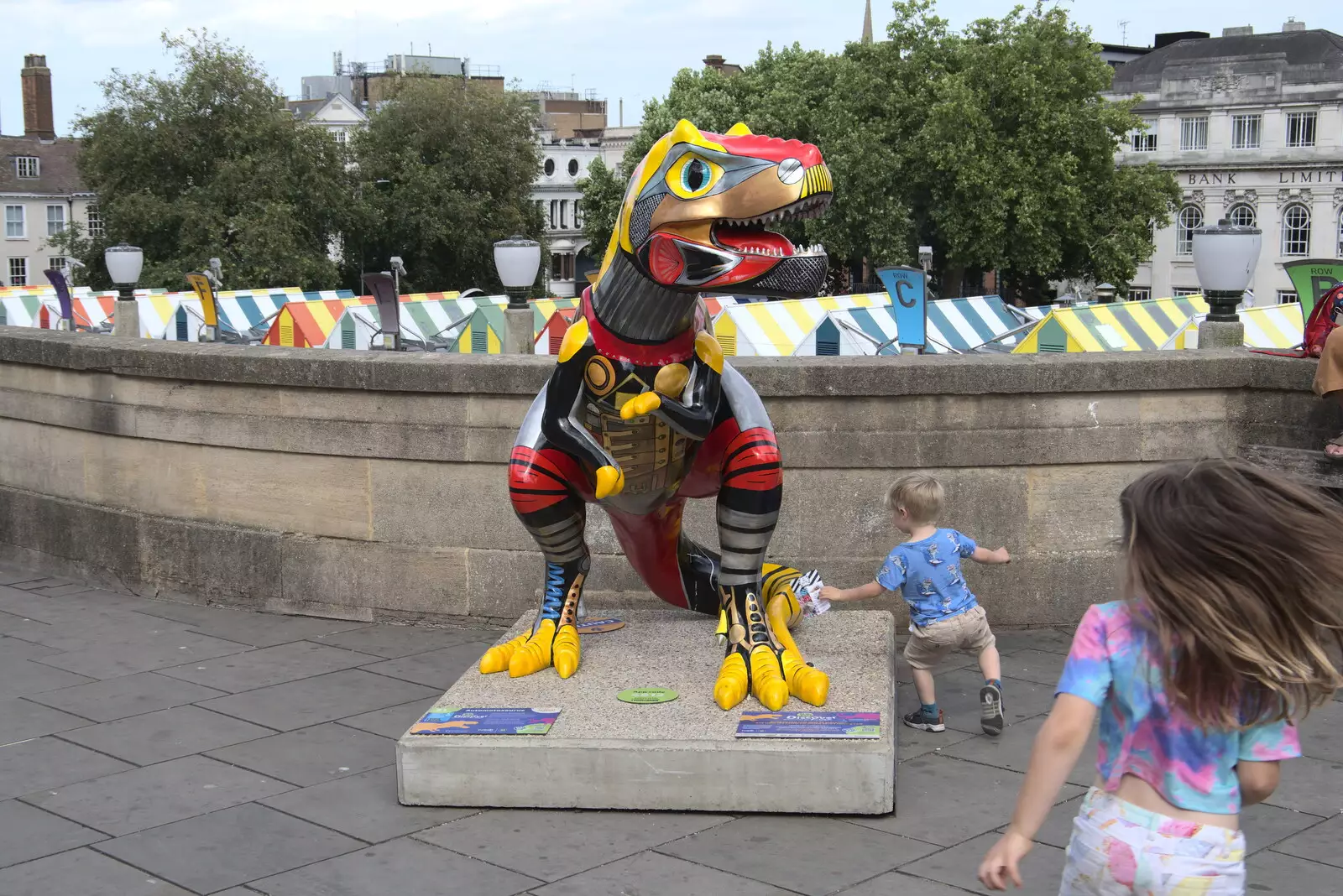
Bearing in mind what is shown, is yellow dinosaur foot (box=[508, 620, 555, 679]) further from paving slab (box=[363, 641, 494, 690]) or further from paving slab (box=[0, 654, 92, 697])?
paving slab (box=[0, 654, 92, 697])

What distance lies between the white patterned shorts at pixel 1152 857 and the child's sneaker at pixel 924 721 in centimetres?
323

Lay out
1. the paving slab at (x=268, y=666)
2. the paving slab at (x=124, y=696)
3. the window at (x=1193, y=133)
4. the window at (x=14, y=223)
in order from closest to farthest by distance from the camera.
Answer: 1. the paving slab at (x=124, y=696)
2. the paving slab at (x=268, y=666)
3. the window at (x=1193, y=133)
4. the window at (x=14, y=223)

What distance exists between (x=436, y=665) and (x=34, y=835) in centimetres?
242

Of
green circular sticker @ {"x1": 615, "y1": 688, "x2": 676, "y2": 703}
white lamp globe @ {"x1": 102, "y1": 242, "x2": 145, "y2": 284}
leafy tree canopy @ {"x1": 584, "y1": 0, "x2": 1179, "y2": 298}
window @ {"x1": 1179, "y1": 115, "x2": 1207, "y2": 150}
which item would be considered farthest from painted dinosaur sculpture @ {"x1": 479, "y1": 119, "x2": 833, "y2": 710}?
window @ {"x1": 1179, "y1": 115, "x2": 1207, "y2": 150}

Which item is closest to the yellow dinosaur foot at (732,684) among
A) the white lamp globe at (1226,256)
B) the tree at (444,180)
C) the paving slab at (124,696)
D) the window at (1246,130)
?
the paving slab at (124,696)

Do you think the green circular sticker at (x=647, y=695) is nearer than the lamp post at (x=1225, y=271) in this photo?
Yes

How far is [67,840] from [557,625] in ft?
6.73

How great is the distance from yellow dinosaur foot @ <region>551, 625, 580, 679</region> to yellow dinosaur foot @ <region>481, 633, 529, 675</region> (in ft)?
0.49

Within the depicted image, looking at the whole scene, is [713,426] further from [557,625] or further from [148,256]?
[148,256]

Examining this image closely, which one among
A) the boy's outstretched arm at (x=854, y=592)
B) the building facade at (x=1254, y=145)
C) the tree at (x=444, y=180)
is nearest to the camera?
the boy's outstretched arm at (x=854, y=592)

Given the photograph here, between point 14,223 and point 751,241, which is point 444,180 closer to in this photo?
point 14,223

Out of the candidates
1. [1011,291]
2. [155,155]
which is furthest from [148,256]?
[1011,291]

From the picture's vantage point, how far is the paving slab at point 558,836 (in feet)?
16.1

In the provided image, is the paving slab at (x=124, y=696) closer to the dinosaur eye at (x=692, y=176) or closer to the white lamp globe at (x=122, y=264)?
the dinosaur eye at (x=692, y=176)
